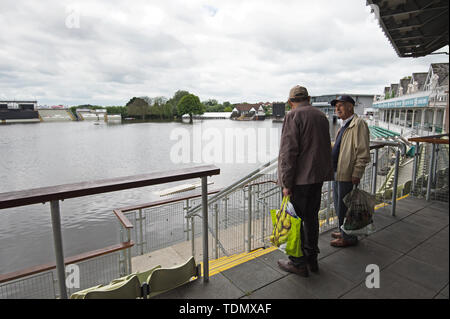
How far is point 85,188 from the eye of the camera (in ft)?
4.97

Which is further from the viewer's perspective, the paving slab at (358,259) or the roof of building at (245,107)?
the roof of building at (245,107)

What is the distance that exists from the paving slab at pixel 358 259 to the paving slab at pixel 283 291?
1.39 feet

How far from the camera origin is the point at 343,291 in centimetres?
197

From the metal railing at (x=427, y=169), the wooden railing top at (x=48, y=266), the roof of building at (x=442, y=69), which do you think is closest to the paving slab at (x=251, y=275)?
the roof of building at (x=442, y=69)

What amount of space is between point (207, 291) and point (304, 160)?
1.27 m

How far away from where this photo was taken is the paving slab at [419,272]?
194 cm

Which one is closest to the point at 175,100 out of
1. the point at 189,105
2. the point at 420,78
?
the point at 189,105

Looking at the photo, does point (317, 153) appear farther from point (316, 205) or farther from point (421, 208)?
point (421, 208)

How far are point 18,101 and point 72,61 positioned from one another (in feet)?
80.8

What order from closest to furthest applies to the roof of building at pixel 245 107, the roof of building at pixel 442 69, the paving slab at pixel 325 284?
the roof of building at pixel 442 69
the paving slab at pixel 325 284
the roof of building at pixel 245 107

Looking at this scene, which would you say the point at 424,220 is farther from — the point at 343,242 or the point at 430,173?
the point at 343,242

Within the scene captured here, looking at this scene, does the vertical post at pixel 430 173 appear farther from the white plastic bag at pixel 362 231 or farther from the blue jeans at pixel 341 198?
the blue jeans at pixel 341 198

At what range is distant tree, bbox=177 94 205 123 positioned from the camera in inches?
3698
